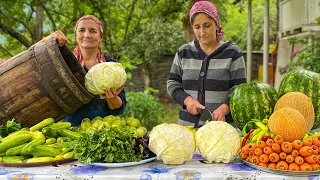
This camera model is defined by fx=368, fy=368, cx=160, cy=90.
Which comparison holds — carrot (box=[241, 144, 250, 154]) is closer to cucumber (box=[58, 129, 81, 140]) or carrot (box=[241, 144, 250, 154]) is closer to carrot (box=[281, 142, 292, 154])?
carrot (box=[281, 142, 292, 154])

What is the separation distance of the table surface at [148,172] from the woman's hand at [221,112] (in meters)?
1.01

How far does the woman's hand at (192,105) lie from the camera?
3.46 meters

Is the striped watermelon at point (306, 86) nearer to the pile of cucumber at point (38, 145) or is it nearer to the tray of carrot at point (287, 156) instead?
the tray of carrot at point (287, 156)

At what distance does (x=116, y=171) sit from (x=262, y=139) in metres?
0.94

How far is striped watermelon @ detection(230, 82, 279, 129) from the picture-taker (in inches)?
120

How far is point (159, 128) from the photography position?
8.14 ft

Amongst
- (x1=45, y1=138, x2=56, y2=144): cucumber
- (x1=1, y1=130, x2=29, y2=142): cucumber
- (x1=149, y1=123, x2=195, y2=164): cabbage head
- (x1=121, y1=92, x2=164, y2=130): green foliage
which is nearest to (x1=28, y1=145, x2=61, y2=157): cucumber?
(x1=45, y1=138, x2=56, y2=144): cucumber

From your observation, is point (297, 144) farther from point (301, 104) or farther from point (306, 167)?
point (301, 104)

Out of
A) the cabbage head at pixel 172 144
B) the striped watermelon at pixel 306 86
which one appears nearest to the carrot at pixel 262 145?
the cabbage head at pixel 172 144

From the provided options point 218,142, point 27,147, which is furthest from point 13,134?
point 218,142

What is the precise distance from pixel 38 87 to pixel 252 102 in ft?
5.70

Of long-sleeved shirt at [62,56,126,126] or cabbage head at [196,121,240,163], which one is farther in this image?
long-sleeved shirt at [62,56,126,126]

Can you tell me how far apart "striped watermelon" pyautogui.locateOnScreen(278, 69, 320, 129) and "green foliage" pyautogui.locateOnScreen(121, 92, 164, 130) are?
592 centimetres

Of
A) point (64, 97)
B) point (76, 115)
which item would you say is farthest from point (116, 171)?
point (76, 115)
